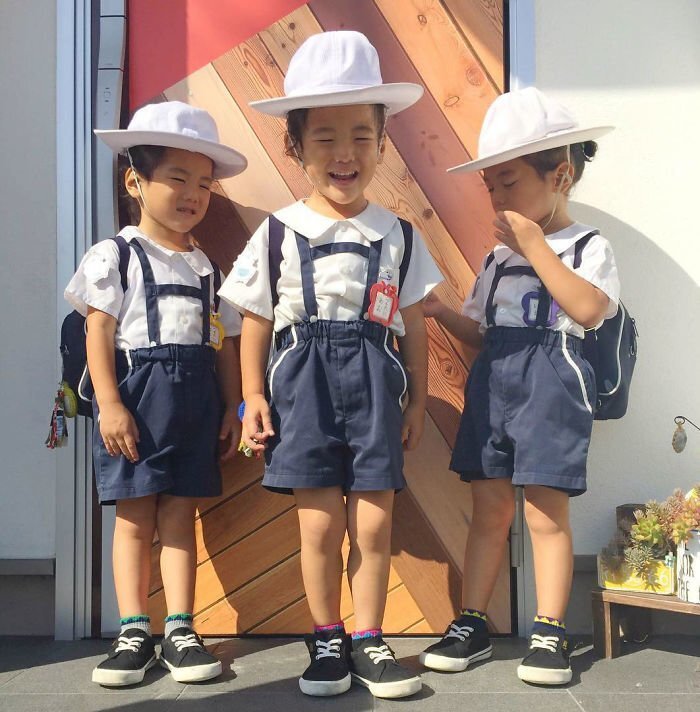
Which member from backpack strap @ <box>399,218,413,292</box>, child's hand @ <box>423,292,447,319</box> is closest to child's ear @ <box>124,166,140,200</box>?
backpack strap @ <box>399,218,413,292</box>

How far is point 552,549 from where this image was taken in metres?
2.10

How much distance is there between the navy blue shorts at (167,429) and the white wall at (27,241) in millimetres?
385

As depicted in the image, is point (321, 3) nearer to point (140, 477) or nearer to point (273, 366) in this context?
point (273, 366)

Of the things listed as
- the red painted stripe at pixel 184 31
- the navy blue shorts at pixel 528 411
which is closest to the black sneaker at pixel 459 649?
the navy blue shorts at pixel 528 411

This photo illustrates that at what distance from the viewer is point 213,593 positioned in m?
2.46

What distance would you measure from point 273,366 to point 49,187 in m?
0.99

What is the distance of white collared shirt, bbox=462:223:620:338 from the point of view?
2.10 m

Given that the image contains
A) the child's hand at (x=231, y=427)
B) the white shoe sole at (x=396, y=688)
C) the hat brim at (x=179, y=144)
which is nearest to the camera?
the white shoe sole at (x=396, y=688)

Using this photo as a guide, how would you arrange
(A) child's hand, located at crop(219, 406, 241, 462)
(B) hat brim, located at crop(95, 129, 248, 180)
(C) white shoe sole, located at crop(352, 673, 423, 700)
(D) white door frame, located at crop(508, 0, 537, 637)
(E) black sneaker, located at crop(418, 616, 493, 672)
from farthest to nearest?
(D) white door frame, located at crop(508, 0, 537, 637) < (A) child's hand, located at crop(219, 406, 241, 462) < (B) hat brim, located at crop(95, 129, 248, 180) < (E) black sneaker, located at crop(418, 616, 493, 672) < (C) white shoe sole, located at crop(352, 673, 423, 700)

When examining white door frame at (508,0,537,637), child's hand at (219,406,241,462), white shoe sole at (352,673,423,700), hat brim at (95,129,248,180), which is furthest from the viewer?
white door frame at (508,0,537,637)

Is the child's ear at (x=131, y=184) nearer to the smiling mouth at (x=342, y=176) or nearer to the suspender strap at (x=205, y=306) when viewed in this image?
the suspender strap at (x=205, y=306)

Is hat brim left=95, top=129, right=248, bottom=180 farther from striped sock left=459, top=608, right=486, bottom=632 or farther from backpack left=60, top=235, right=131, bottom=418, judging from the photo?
striped sock left=459, top=608, right=486, bottom=632

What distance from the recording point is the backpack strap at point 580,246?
83.6 inches

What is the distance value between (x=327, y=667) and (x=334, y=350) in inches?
29.3
